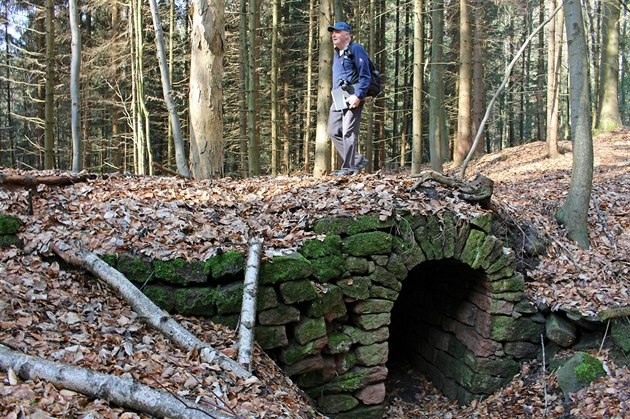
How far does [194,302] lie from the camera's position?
4.29m

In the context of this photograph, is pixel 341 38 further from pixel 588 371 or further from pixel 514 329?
pixel 588 371

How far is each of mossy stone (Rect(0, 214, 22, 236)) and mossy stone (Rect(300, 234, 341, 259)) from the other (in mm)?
2746

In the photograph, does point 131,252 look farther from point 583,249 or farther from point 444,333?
A: point 583,249

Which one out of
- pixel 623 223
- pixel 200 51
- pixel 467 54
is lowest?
pixel 623 223

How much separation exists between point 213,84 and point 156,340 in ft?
15.7

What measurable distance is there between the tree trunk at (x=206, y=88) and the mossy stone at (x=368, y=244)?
3.09 meters

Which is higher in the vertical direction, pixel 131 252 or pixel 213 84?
pixel 213 84

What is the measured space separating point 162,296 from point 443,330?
4.54 meters

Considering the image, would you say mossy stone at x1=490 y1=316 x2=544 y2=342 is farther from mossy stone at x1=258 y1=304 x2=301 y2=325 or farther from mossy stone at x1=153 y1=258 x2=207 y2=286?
mossy stone at x1=153 y1=258 x2=207 y2=286

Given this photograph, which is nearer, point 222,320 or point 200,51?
point 222,320

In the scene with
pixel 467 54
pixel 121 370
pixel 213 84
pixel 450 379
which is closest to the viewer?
pixel 121 370

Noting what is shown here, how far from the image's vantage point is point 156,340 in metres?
3.60

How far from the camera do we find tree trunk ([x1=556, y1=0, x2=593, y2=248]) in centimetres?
690

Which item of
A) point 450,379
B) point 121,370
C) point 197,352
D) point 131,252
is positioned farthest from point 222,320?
point 450,379
